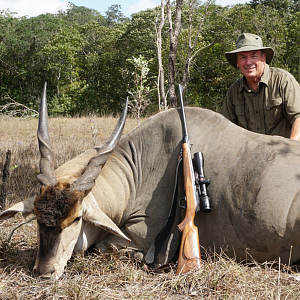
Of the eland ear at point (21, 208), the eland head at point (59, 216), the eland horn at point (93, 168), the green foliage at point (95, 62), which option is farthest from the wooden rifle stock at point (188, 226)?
the green foliage at point (95, 62)

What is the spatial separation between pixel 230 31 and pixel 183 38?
3.20 m

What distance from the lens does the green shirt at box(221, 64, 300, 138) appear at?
13.8 ft

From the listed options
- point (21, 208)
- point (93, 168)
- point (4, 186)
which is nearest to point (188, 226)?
point (93, 168)

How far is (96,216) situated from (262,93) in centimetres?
277

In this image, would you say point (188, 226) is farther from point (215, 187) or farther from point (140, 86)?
point (140, 86)

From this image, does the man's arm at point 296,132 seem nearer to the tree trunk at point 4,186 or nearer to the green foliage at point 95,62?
the tree trunk at point 4,186

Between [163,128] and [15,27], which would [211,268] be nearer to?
[163,128]

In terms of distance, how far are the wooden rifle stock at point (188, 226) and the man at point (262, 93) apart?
159 centimetres

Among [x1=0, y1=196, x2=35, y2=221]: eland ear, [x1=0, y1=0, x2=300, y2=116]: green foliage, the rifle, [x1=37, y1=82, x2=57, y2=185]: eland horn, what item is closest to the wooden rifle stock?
the rifle

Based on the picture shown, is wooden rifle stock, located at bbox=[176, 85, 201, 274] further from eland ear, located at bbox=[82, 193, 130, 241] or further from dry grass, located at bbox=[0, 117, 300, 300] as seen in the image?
eland ear, located at bbox=[82, 193, 130, 241]

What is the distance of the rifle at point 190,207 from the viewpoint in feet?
9.12

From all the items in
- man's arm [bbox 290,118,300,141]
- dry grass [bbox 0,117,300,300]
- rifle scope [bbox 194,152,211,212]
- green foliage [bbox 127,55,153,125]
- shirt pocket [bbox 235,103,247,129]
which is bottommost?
dry grass [bbox 0,117,300,300]

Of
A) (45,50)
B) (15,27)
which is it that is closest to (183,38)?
(45,50)

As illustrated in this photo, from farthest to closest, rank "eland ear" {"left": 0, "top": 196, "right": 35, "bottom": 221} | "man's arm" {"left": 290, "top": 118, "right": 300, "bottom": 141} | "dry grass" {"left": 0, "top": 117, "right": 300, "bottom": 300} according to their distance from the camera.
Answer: "man's arm" {"left": 290, "top": 118, "right": 300, "bottom": 141} → "eland ear" {"left": 0, "top": 196, "right": 35, "bottom": 221} → "dry grass" {"left": 0, "top": 117, "right": 300, "bottom": 300}
